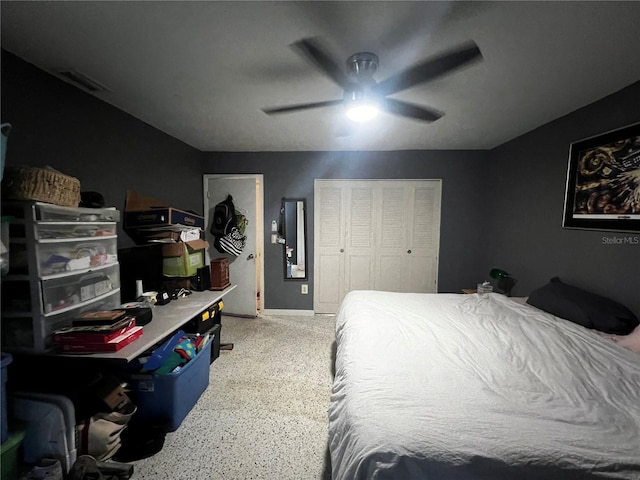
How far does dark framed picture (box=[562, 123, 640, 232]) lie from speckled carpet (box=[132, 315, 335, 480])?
8.32 ft

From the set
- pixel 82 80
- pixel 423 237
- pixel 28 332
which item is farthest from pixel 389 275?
pixel 82 80

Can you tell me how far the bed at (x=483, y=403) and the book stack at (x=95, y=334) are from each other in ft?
Result: 3.96

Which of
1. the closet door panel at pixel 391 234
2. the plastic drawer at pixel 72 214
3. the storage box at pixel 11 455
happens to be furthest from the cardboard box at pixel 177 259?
the closet door panel at pixel 391 234

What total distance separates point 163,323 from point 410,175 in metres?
3.35

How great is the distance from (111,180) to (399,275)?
3.45 metres

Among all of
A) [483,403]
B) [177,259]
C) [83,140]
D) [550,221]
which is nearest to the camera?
[483,403]

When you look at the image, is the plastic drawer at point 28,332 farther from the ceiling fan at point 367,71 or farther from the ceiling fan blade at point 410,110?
the ceiling fan blade at point 410,110

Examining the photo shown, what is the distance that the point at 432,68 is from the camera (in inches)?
61.1

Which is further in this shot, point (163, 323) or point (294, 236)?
point (294, 236)

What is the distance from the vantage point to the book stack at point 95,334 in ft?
4.53

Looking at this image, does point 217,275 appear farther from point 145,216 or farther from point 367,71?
point 367,71

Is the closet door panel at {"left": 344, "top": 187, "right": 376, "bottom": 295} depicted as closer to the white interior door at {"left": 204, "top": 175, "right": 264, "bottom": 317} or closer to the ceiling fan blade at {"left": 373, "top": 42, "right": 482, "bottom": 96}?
the white interior door at {"left": 204, "top": 175, "right": 264, "bottom": 317}

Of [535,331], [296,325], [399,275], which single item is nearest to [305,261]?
[296,325]

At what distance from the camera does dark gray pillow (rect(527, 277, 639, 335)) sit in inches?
71.1
